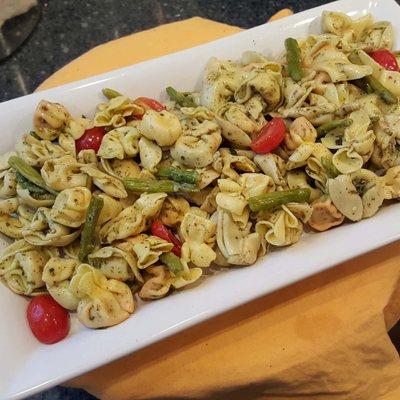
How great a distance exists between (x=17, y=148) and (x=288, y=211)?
62 centimetres

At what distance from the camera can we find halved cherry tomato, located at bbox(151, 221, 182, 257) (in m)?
1.17

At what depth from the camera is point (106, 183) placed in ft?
3.84

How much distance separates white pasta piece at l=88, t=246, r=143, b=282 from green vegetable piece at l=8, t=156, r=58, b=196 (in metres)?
0.17

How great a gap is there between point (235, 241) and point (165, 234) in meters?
0.15

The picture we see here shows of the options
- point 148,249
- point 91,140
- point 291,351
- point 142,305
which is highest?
point 91,140

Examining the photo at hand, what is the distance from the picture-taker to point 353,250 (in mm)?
1119

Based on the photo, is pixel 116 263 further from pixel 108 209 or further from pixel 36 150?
pixel 36 150

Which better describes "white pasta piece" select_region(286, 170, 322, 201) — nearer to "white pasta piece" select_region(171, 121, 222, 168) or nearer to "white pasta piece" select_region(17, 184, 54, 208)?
"white pasta piece" select_region(171, 121, 222, 168)

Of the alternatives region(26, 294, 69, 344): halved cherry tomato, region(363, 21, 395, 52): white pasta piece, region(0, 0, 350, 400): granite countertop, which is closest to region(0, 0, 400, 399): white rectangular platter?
region(26, 294, 69, 344): halved cherry tomato

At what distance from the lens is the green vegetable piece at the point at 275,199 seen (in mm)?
1154

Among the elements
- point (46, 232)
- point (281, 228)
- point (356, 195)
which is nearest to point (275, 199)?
point (281, 228)

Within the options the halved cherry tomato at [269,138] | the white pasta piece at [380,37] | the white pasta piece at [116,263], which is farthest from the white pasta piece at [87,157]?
the white pasta piece at [380,37]

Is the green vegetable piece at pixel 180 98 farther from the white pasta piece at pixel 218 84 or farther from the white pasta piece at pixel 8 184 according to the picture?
the white pasta piece at pixel 8 184

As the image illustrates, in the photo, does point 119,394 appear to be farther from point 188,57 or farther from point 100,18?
point 100,18
